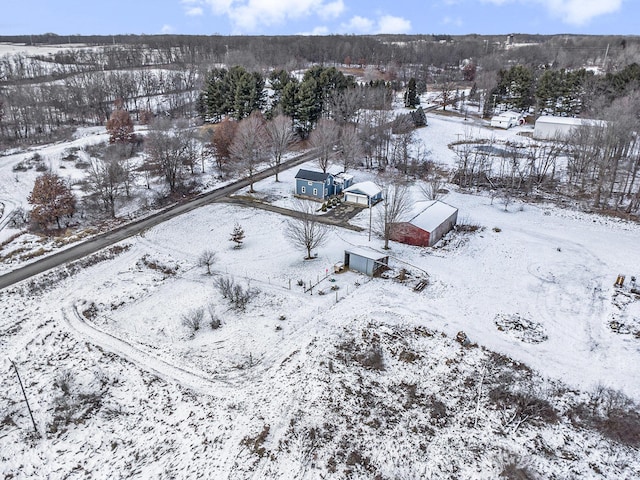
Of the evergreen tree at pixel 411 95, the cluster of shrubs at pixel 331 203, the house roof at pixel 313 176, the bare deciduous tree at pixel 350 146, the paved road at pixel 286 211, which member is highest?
the evergreen tree at pixel 411 95

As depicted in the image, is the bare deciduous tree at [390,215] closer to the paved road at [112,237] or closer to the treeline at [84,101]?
the paved road at [112,237]

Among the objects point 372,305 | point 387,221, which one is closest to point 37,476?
point 372,305

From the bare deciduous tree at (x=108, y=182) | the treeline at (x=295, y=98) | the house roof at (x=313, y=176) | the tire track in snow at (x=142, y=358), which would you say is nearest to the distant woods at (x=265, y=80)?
the treeline at (x=295, y=98)

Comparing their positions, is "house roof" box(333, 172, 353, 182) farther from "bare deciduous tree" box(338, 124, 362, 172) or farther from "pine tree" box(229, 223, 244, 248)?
"pine tree" box(229, 223, 244, 248)

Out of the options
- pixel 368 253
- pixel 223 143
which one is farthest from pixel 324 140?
pixel 368 253

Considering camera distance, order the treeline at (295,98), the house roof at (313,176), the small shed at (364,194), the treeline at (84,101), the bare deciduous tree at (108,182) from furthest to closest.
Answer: the treeline at (84,101), the treeline at (295,98), the house roof at (313,176), the small shed at (364,194), the bare deciduous tree at (108,182)

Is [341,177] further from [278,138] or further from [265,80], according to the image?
[265,80]
